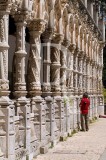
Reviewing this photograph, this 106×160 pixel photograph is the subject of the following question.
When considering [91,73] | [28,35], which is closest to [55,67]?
[28,35]

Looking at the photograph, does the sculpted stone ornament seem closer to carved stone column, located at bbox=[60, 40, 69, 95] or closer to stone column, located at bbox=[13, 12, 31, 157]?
carved stone column, located at bbox=[60, 40, 69, 95]

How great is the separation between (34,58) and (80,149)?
3466 mm

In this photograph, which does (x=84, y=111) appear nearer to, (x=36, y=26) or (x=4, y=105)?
(x=36, y=26)

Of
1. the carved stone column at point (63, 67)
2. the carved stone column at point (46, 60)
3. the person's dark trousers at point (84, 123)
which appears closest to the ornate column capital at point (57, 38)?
the carved stone column at point (63, 67)

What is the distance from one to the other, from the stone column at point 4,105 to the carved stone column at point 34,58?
142 inches

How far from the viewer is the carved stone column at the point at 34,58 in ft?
50.8

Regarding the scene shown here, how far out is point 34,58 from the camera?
15.5 meters

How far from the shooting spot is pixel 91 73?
34.5 meters

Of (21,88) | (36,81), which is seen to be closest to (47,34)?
(36,81)

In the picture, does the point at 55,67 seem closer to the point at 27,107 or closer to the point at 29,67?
the point at 29,67

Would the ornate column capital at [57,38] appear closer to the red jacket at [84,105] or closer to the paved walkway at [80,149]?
the paved walkway at [80,149]

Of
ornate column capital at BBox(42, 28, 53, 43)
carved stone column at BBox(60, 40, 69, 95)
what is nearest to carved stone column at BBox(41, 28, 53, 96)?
ornate column capital at BBox(42, 28, 53, 43)

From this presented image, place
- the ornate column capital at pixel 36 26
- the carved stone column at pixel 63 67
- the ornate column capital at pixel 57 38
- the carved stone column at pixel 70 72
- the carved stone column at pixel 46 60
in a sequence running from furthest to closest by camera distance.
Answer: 1. the carved stone column at pixel 70 72
2. the carved stone column at pixel 63 67
3. the ornate column capital at pixel 57 38
4. the carved stone column at pixel 46 60
5. the ornate column capital at pixel 36 26

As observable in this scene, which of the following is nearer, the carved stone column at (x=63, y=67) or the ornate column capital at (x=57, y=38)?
the ornate column capital at (x=57, y=38)
